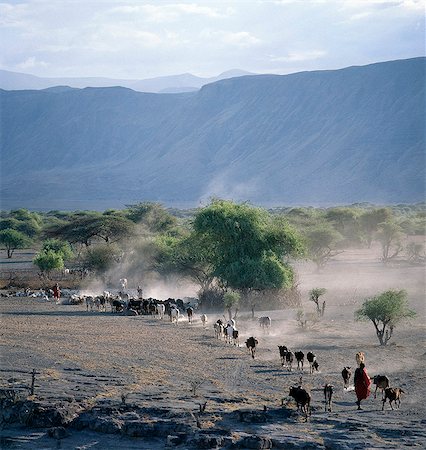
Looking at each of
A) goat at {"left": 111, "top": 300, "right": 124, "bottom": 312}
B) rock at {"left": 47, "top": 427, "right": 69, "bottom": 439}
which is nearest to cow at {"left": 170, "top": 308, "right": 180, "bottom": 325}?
goat at {"left": 111, "top": 300, "right": 124, "bottom": 312}

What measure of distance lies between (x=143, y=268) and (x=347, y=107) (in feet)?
465

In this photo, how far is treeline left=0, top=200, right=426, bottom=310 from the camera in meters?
36.5

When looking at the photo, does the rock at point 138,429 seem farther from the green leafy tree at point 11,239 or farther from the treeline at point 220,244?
the green leafy tree at point 11,239

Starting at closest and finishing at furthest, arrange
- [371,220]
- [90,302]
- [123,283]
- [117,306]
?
[117,306] < [90,302] < [123,283] < [371,220]

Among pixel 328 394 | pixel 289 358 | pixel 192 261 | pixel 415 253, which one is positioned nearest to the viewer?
pixel 328 394

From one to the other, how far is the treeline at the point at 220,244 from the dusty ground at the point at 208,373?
3627mm

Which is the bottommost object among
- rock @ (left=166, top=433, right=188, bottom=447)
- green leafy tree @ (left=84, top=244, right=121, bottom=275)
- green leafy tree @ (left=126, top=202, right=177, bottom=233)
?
rock @ (left=166, top=433, right=188, bottom=447)

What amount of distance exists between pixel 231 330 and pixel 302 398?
9.54 meters

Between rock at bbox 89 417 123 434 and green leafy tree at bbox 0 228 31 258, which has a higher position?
green leafy tree at bbox 0 228 31 258

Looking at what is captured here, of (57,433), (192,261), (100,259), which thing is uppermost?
(192,261)

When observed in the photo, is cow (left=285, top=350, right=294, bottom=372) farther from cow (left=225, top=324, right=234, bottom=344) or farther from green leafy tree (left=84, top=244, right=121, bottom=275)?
green leafy tree (left=84, top=244, right=121, bottom=275)

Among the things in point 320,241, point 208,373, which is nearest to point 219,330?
point 208,373

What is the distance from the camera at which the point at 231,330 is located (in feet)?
82.0

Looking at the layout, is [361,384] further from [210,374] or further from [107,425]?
[107,425]
